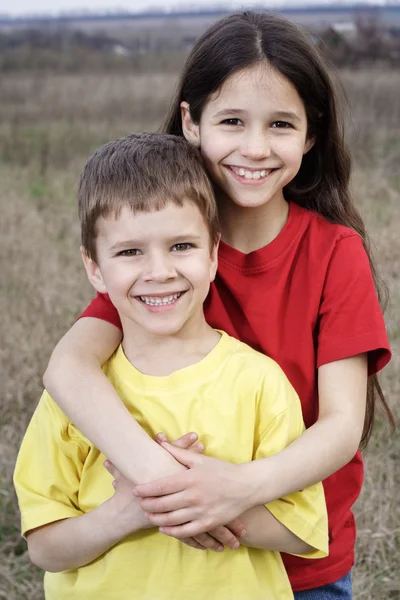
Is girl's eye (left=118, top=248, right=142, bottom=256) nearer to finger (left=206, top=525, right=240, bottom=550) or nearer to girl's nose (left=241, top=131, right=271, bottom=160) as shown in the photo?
girl's nose (left=241, top=131, right=271, bottom=160)

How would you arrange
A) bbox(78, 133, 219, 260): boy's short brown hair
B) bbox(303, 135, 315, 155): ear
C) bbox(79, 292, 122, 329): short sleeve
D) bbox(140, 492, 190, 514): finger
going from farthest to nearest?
1. bbox(303, 135, 315, 155): ear
2. bbox(79, 292, 122, 329): short sleeve
3. bbox(78, 133, 219, 260): boy's short brown hair
4. bbox(140, 492, 190, 514): finger

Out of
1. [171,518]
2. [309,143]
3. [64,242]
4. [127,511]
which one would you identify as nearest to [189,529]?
[171,518]

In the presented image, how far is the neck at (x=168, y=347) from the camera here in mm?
1634

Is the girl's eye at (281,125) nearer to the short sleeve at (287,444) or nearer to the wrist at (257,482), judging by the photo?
the short sleeve at (287,444)

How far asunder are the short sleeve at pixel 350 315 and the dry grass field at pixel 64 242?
3.49ft

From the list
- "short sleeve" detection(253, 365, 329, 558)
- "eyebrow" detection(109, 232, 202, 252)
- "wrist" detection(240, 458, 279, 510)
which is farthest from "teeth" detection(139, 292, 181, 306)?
"wrist" detection(240, 458, 279, 510)

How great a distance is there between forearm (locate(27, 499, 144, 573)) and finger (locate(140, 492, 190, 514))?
9cm

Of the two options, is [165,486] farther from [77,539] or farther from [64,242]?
[64,242]

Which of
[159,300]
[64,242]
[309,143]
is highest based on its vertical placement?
[309,143]

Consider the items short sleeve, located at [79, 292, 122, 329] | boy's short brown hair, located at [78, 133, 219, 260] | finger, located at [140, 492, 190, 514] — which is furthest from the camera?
short sleeve, located at [79, 292, 122, 329]

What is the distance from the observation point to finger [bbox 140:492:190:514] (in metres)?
1.47

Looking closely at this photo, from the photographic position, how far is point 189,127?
1.93 m

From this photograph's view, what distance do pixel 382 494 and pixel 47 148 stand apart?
6.45 metres

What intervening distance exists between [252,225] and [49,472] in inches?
28.1
